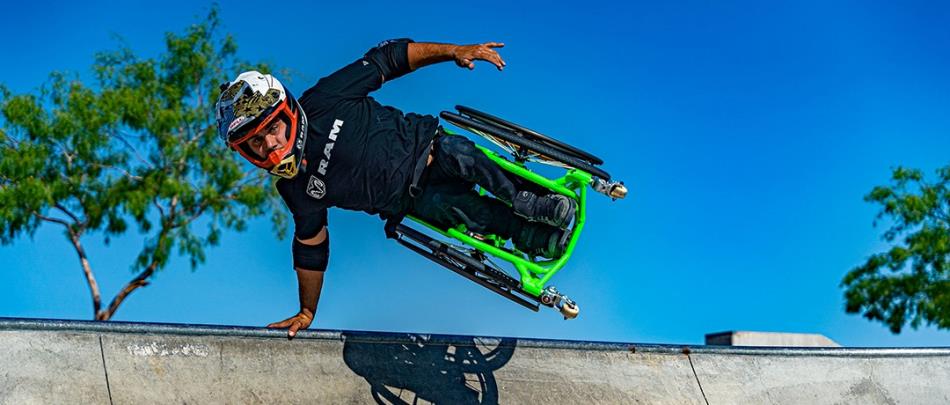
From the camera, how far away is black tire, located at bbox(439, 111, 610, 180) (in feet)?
21.7

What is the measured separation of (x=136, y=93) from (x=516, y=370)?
1640 centimetres

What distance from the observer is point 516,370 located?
715 centimetres

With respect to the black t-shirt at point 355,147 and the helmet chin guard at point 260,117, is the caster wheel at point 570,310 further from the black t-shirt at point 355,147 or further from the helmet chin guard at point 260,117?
the helmet chin guard at point 260,117

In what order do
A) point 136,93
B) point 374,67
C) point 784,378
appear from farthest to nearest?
point 136,93 < point 784,378 < point 374,67

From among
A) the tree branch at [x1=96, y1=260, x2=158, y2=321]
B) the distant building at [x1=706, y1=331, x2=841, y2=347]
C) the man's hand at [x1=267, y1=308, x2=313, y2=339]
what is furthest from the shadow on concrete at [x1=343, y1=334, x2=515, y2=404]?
the tree branch at [x1=96, y1=260, x2=158, y2=321]

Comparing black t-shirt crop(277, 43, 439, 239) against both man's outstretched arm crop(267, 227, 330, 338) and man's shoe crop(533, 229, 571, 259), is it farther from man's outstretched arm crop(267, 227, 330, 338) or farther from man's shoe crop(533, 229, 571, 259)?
man's shoe crop(533, 229, 571, 259)

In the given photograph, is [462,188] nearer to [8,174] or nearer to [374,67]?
[374,67]

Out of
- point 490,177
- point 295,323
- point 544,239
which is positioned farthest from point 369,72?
point 295,323

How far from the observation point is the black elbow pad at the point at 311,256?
6.76 m

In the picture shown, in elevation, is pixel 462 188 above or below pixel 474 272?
above

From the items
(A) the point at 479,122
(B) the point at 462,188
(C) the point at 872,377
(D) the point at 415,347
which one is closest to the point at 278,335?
(D) the point at 415,347

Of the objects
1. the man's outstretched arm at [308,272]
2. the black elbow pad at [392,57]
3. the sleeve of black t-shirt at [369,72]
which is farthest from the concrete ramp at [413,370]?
the black elbow pad at [392,57]

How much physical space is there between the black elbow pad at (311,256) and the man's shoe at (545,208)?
1411 mm

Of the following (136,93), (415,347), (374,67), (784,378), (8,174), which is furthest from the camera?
(136,93)
